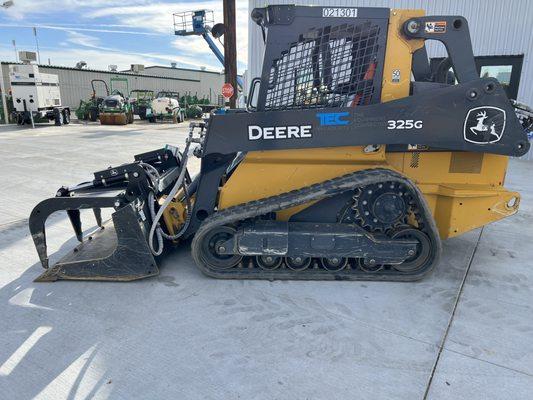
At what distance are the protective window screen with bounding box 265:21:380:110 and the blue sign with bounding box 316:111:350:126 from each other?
0.19m

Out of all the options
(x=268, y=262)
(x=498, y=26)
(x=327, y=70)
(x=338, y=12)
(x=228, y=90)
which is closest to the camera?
(x=338, y=12)

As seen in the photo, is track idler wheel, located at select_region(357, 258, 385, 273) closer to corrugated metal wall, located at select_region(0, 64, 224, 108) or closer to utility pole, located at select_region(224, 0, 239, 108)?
utility pole, located at select_region(224, 0, 239, 108)

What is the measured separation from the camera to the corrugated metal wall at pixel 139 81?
101 ft

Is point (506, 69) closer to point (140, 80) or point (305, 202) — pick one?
point (305, 202)

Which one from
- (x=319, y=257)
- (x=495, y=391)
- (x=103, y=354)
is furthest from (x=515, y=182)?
(x=103, y=354)

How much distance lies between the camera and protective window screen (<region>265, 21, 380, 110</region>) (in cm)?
349

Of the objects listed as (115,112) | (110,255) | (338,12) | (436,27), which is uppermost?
(338,12)

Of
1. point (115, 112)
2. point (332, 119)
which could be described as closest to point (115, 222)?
point (332, 119)

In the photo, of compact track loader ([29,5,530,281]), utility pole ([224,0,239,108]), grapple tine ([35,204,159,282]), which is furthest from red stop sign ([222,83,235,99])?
grapple tine ([35,204,159,282])

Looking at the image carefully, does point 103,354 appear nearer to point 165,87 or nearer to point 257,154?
point 257,154

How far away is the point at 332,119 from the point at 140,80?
36.7m

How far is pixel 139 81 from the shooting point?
120ft

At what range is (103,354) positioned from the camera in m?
2.61

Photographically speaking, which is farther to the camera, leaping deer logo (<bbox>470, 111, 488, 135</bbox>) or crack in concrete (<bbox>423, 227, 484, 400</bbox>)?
leaping deer logo (<bbox>470, 111, 488, 135</bbox>)
